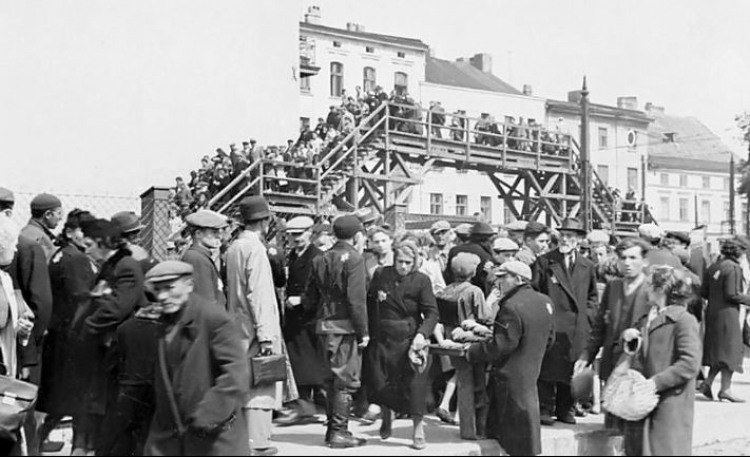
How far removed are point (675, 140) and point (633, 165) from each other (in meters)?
14.9

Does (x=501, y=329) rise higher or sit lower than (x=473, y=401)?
higher

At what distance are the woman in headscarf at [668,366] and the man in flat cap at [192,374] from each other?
291cm

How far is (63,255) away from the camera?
7.89 meters

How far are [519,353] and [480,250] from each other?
278cm

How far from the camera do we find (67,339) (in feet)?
25.1

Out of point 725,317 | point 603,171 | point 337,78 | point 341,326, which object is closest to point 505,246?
point 341,326

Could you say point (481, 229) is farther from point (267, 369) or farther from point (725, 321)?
point (267, 369)

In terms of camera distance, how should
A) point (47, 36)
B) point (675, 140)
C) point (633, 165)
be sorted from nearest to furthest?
point (47, 36) → point (633, 165) → point (675, 140)

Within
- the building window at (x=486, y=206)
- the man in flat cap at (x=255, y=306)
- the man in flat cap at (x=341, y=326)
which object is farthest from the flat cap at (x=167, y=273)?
the building window at (x=486, y=206)

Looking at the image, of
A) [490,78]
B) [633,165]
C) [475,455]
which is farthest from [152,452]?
[633,165]

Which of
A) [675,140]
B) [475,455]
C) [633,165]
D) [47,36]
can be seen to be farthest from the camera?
[675,140]

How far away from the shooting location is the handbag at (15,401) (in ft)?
23.0

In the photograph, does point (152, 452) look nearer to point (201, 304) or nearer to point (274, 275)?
point (201, 304)

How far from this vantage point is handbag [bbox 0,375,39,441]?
7.01m
